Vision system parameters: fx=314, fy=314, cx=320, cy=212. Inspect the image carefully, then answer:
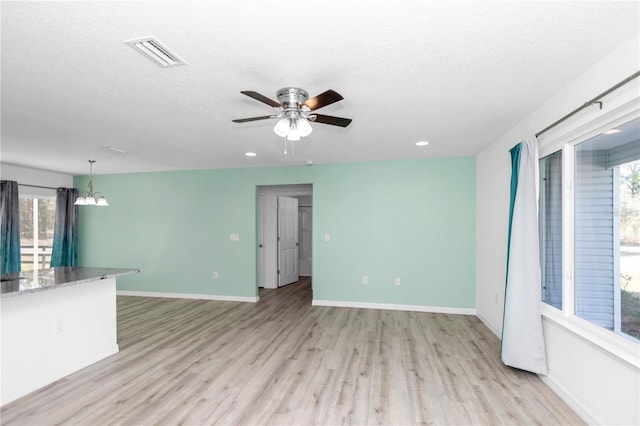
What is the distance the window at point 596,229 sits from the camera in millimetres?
2062

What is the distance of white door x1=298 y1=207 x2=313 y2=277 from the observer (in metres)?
8.77

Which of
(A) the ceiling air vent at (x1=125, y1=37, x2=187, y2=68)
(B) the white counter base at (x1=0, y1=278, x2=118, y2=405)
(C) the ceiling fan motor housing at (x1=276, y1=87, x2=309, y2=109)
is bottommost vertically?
(B) the white counter base at (x1=0, y1=278, x2=118, y2=405)

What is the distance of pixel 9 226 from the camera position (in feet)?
17.9

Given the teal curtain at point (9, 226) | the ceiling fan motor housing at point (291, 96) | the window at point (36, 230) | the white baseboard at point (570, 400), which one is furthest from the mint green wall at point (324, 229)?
the ceiling fan motor housing at point (291, 96)

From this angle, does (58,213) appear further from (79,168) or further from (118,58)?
(118,58)

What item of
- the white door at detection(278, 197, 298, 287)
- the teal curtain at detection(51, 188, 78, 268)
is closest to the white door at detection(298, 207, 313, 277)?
the white door at detection(278, 197, 298, 287)

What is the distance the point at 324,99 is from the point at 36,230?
23.3 ft

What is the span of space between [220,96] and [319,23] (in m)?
1.27

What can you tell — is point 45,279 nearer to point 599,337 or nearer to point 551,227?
point 599,337

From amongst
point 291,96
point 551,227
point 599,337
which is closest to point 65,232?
point 291,96

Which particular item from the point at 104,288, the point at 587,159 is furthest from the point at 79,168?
the point at 587,159

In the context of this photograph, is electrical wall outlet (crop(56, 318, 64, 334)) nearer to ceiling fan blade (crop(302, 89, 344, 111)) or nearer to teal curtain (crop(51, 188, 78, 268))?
ceiling fan blade (crop(302, 89, 344, 111))

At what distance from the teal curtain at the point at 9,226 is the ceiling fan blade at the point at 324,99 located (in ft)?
20.2

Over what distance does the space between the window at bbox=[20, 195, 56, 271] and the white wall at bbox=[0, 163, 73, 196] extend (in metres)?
0.16
